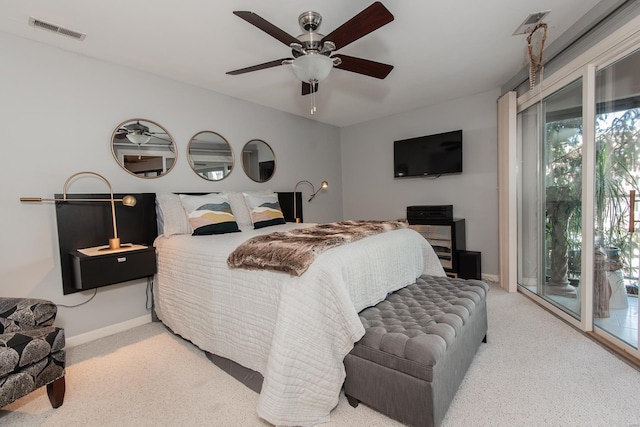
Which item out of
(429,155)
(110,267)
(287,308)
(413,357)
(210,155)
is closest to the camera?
(413,357)

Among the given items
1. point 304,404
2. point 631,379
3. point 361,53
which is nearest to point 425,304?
point 304,404

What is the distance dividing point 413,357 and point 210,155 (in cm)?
A: 306

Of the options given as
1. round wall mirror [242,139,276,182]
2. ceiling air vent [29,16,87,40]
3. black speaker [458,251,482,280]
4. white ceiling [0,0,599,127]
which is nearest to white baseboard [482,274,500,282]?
black speaker [458,251,482,280]

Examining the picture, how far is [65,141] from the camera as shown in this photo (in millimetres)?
2463

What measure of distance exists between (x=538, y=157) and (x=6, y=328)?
4596 millimetres

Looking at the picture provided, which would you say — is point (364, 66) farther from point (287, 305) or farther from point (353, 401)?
point (353, 401)

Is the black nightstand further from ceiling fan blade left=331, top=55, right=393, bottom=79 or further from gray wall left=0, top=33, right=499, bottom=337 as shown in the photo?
ceiling fan blade left=331, top=55, right=393, bottom=79

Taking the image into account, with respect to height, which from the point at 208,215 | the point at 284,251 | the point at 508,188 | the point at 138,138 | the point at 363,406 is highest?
the point at 138,138

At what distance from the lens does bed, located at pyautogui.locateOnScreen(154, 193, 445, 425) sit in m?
1.47

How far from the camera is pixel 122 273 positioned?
232 cm

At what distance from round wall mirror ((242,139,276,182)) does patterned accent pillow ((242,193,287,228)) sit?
23.2 inches

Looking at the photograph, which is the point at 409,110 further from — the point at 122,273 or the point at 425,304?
the point at 122,273

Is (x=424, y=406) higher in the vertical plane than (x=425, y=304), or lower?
lower

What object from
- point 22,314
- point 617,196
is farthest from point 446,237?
point 22,314
